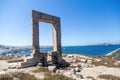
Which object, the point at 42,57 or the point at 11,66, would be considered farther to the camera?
the point at 42,57

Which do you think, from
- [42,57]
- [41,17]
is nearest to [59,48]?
[42,57]

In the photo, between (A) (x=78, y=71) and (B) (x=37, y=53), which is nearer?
(A) (x=78, y=71)

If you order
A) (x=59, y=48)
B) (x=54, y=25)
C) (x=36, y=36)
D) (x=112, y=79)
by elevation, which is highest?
(x=54, y=25)

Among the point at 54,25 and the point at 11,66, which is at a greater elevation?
the point at 54,25

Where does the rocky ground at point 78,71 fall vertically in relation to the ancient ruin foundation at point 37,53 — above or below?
below

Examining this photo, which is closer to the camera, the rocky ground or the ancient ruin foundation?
the rocky ground

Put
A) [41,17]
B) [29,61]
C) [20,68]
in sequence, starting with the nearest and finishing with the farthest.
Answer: [20,68] < [29,61] < [41,17]

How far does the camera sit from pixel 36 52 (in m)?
16.7

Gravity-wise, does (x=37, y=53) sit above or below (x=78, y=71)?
above

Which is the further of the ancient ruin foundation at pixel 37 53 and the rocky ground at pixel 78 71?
the ancient ruin foundation at pixel 37 53

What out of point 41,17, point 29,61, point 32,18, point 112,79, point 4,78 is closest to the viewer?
point 4,78

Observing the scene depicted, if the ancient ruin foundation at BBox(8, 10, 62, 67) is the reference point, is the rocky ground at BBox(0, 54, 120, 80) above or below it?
below

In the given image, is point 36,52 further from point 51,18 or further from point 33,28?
point 51,18

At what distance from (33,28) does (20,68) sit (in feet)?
17.0
